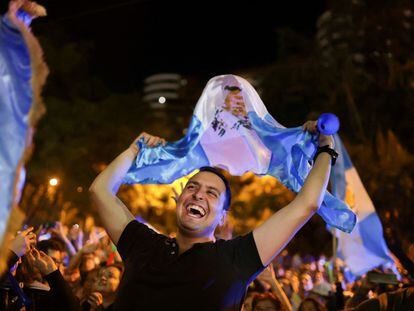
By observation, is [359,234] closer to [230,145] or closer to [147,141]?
[230,145]

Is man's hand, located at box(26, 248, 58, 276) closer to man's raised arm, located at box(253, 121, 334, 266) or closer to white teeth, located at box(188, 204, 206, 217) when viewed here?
white teeth, located at box(188, 204, 206, 217)

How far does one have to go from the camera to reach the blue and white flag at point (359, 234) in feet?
23.2

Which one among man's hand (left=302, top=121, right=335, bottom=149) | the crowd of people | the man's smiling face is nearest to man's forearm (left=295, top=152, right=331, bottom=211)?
man's hand (left=302, top=121, right=335, bottom=149)

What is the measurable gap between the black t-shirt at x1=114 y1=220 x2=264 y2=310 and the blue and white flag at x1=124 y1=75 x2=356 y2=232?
43.6 inches

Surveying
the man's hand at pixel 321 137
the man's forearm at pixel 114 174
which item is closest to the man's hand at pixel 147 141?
the man's forearm at pixel 114 174

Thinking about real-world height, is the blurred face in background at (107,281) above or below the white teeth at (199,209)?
below

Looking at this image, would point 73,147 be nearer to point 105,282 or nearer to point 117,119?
A: point 117,119

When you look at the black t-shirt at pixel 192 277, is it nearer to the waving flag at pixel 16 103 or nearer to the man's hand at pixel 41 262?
the man's hand at pixel 41 262

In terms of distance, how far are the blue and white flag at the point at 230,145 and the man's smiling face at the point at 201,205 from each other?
78 cm

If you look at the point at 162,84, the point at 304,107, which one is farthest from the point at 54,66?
the point at 162,84

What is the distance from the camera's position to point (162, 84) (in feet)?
218

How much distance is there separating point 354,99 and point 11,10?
2390 cm

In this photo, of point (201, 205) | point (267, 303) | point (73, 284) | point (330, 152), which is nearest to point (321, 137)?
point (330, 152)

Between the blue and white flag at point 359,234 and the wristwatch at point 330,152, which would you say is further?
the blue and white flag at point 359,234
